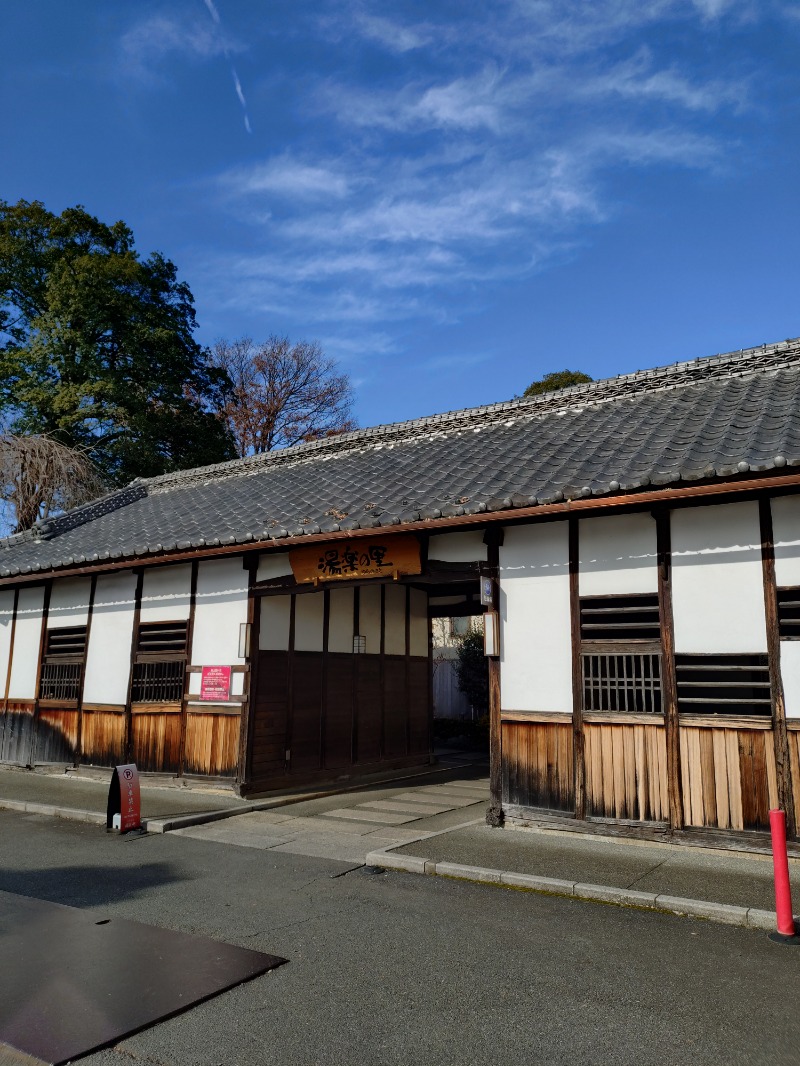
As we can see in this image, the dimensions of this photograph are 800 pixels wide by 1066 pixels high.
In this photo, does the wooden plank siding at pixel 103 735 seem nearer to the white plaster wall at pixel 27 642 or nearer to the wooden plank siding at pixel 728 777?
the white plaster wall at pixel 27 642

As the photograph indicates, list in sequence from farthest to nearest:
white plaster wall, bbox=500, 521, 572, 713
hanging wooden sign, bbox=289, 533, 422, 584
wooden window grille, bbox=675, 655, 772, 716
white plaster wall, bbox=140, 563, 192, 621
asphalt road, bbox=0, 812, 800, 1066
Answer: white plaster wall, bbox=140, 563, 192, 621 < hanging wooden sign, bbox=289, 533, 422, 584 < white plaster wall, bbox=500, 521, 572, 713 < wooden window grille, bbox=675, 655, 772, 716 < asphalt road, bbox=0, 812, 800, 1066

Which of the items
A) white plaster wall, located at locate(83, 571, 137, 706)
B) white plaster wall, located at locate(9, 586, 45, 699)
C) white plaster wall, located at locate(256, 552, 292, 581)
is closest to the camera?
white plaster wall, located at locate(256, 552, 292, 581)

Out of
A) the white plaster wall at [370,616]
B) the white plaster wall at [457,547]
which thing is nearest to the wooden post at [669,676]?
the white plaster wall at [457,547]

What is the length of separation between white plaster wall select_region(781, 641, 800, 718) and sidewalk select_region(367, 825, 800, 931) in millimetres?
1481

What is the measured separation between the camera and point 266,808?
36.2ft

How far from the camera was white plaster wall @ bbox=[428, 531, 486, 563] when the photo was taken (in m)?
9.92

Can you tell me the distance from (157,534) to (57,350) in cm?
1587

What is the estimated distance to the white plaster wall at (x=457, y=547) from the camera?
9.92 metres

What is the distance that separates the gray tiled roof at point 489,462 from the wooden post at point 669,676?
80cm

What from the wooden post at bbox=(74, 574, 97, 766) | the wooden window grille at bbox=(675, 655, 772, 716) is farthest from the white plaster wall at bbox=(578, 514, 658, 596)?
the wooden post at bbox=(74, 574, 97, 766)

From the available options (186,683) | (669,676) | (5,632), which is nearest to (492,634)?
(669,676)

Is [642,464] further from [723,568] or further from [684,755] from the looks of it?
[684,755]

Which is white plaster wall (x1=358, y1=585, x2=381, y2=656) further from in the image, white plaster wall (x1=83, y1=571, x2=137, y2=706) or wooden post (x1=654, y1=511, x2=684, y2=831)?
wooden post (x1=654, y1=511, x2=684, y2=831)

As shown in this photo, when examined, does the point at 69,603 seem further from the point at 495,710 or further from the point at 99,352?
the point at 99,352
